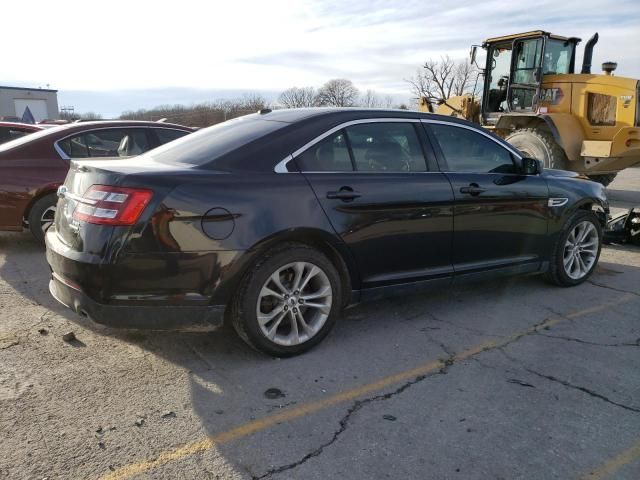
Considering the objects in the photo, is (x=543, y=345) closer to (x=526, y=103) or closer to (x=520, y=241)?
(x=520, y=241)

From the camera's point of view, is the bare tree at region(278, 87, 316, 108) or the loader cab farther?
the bare tree at region(278, 87, 316, 108)

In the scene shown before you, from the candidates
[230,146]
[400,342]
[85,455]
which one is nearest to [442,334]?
[400,342]

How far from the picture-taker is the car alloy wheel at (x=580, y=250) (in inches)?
205

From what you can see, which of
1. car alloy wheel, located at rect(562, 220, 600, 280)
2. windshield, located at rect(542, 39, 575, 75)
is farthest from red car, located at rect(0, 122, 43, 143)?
windshield, located at rect(542, 39, 575, 75)

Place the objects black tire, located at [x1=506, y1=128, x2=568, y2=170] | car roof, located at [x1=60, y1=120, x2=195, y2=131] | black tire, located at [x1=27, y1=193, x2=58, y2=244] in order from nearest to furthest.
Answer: black tire, located at [x1=27, y1=193, x2=58, y2=244]
car roof, located at [x1=60, y1=120, x2=195, y2=131]
black tire, located at [x1=506, y1=128, x2=568, y2=170]

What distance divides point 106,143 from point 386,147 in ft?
13.3

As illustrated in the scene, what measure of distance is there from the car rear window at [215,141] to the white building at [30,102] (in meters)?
60.5

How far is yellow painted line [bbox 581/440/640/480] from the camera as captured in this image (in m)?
2.45

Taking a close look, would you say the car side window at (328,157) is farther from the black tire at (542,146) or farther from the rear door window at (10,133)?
the black tire at (542,146)

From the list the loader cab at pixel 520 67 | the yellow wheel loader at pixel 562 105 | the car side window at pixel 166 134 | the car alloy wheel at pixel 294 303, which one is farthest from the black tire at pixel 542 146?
the car alloy wheel at pixel 294 303

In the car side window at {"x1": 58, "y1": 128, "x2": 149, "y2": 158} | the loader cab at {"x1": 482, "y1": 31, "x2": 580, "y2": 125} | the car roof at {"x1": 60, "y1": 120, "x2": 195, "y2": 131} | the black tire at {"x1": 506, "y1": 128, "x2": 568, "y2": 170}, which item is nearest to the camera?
the car side window at {"x1": 58, "y1": 128, "x2": 149, "y2": 158}

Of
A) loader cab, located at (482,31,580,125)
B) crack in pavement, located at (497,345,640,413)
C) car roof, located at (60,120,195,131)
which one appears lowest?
crack in pavement, located at (497,345,640,413)

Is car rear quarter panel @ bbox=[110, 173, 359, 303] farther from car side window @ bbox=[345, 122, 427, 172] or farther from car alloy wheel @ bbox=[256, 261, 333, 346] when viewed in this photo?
car side window @ bbox=[345, 122, 427, 172]

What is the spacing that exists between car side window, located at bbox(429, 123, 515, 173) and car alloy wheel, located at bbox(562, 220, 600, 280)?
1154mm
